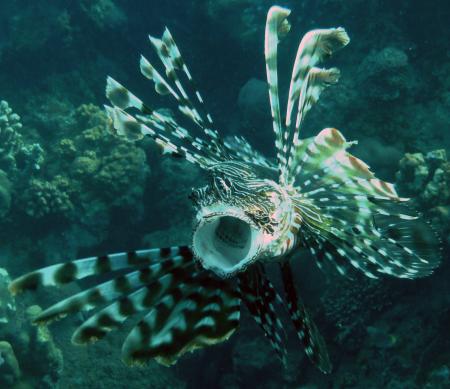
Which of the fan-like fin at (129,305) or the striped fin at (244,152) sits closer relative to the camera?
the fan-like fin at (129,305)

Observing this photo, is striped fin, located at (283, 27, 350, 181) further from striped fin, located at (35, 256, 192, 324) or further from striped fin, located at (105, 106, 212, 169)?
striped fin, located at (35, 256, 192, 324)

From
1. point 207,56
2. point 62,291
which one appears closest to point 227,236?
point 62,291

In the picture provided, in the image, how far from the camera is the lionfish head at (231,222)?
2.03 m

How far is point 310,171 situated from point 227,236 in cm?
82

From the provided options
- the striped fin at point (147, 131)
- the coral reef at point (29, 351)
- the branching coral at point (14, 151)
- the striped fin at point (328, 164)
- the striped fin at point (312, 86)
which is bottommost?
the coral reef at point (29, 351)

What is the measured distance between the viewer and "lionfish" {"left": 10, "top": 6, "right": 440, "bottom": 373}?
7.02ft

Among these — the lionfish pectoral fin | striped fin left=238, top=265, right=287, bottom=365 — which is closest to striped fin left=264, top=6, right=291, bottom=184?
striped fin left=238, top=265, right=287, bottom=365

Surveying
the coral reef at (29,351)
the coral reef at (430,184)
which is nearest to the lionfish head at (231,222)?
the coral reef at (430,184)

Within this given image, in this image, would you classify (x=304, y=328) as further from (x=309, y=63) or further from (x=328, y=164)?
(x=309, y=63)

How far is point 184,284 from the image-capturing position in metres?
2.46

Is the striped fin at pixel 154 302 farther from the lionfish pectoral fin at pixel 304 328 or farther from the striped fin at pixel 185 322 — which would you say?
the lionfish pectoral fin at pixel 304 328

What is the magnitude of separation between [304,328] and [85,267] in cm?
136

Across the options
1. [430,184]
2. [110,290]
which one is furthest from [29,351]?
[430,184]

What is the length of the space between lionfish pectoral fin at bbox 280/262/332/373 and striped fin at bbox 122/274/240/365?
439mm
